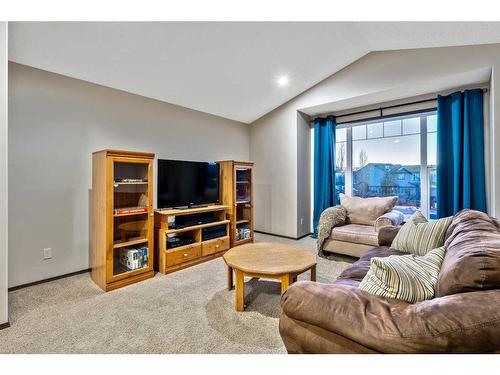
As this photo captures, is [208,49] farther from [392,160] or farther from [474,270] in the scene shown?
[392,160]

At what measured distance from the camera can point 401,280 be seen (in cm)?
115

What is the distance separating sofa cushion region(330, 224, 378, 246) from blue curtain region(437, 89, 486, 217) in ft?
3.66

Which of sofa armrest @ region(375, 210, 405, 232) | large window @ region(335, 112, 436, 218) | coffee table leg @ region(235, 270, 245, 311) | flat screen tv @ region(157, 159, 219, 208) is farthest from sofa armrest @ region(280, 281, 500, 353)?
large window @ region(335, 112, 436, 218)

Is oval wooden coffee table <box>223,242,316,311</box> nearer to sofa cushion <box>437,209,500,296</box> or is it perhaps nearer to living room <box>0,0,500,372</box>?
living room <box>0,0,500,372</box>

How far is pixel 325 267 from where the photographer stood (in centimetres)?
313

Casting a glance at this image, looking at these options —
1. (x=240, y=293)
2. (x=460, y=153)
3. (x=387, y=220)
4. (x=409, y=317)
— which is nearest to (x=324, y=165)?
(x=387, y=220)

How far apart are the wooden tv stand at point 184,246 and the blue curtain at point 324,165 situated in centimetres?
179

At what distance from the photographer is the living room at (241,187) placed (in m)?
1.10

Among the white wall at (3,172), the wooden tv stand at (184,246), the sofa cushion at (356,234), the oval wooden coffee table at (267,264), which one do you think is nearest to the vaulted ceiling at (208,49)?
the white wall at (3,172)

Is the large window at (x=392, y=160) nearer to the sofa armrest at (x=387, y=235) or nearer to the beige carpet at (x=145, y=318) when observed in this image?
the sofa armrest at (x=387, y=235)

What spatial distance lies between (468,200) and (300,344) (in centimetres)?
340

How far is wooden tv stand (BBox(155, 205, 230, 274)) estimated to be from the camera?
297 cm

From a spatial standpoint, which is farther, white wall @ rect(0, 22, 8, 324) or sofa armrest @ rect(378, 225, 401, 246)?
sofa armrest @ rect(378, 225, 401, 246)
